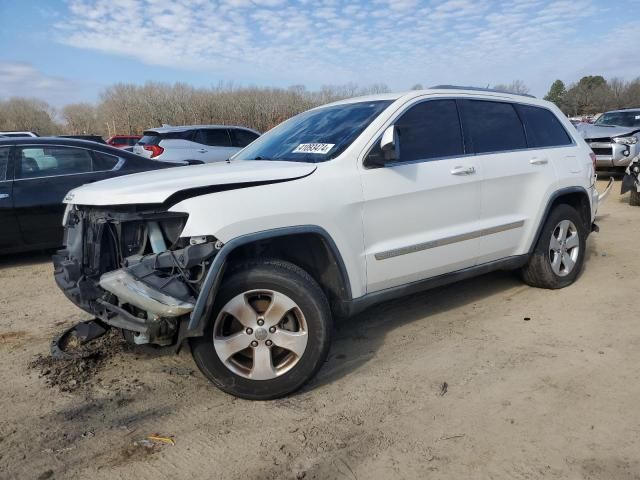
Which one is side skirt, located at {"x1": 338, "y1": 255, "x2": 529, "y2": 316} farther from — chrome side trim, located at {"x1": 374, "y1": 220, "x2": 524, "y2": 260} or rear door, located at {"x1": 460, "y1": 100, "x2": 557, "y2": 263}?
chrome side trim, located at {"x1": 374, "y1": 220, "x2": 524, "y2": 260}

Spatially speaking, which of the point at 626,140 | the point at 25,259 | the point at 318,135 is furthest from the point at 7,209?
the point at 626,140

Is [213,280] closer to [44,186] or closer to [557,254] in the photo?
[557,254]

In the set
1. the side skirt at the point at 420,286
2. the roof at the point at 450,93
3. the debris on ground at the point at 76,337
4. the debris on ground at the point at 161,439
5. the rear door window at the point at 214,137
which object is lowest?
the debris on ground at the point at 161,439

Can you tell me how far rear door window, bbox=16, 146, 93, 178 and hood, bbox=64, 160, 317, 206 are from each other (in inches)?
136

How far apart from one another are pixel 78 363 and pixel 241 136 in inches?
410

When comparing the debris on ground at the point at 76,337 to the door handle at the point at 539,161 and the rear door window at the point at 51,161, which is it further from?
the door handle at the point at 539,161

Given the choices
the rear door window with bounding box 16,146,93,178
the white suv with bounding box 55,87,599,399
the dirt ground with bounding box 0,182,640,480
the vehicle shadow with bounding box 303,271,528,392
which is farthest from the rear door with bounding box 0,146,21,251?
the vehicle shadow with bounding box 303,271,528,392

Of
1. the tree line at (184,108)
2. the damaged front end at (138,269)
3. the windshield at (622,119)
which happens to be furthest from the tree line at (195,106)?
the damaged front end at (138,269)

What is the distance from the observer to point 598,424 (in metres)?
2.76

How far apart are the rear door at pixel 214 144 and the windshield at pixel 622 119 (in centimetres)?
1046

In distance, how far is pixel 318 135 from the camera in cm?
378

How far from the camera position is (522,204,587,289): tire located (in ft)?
15.5

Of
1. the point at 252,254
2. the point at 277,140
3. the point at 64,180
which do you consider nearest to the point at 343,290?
the point at 252,254

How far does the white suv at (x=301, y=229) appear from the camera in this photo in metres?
2.83
